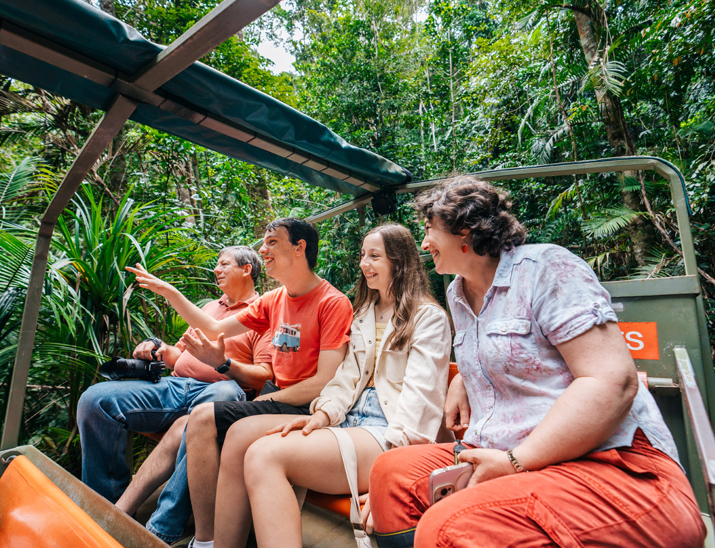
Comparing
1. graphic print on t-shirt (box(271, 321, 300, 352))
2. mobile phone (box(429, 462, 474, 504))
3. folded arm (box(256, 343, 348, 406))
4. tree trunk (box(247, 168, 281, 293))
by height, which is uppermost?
tree trunk (box(247, 168, 281, 293))

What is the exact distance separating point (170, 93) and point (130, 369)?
4.91 feet

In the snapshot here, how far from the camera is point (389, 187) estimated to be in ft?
8.93

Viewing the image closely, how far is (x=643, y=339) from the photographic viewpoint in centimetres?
182

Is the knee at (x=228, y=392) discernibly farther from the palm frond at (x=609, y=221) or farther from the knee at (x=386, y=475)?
the palm frond at (x=609, y=221)

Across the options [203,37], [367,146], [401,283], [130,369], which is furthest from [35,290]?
[367,146]

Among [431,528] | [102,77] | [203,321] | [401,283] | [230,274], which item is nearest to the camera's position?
[431,528]

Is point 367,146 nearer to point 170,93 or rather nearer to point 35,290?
point 170,93

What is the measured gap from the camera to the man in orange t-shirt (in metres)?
1.64

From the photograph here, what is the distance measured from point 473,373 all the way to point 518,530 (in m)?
0.52

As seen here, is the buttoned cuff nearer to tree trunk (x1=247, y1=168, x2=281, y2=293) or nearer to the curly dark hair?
the curly dark hair

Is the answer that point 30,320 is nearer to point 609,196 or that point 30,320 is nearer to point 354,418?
point 354,418

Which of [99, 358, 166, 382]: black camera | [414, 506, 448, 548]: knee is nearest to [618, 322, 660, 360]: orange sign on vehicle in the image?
[414, 506, 448, 548]: knee

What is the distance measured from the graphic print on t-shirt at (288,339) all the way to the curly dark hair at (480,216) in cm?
103

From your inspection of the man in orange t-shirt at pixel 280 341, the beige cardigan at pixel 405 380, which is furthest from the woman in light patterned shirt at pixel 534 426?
the man in orange t-shirt at pixel 280 341
